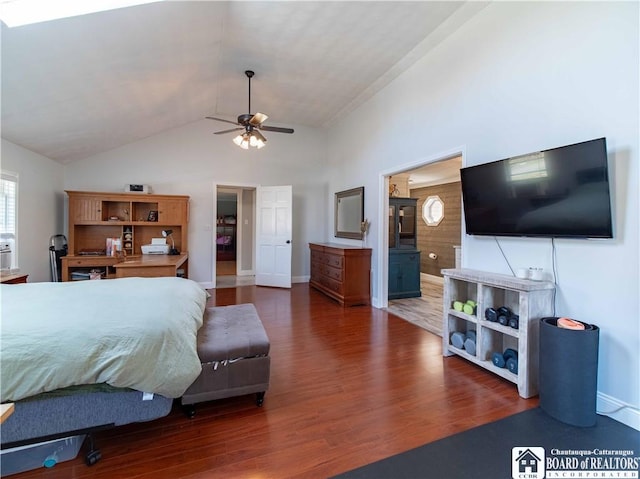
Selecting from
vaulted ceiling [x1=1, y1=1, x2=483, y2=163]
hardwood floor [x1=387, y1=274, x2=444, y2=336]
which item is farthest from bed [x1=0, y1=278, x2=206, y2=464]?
hardwood floor [x1=387, y1=274, x2=444, y2=336]

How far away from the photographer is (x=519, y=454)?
1.66 metres

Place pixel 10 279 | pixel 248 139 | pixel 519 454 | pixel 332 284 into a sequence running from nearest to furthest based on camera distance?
1. pixel 519 454
2. pixel 10 279
3. pixel 248 139
4. pixel 332 284

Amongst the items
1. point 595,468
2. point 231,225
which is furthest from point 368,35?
point 231,225

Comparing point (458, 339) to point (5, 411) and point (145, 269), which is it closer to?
point (5, 411)

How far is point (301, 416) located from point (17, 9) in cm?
352

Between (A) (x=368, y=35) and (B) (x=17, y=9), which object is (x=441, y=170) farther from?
A: (B) (x=17, y=9)

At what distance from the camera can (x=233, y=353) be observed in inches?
78.2

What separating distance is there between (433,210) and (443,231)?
746 millimetres

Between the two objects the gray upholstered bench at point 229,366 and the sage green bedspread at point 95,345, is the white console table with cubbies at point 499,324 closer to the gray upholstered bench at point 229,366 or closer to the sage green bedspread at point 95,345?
the gray upholstered bench at point 229,366

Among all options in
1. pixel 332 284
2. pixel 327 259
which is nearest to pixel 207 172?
pixel 327 259

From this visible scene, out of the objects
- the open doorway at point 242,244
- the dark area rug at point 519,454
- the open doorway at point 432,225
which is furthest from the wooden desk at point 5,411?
the open doorway at point 242,244

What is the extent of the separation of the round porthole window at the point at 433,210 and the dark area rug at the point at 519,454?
241 inches

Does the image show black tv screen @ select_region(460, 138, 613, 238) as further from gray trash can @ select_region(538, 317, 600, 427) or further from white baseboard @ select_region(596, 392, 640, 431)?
white baseboard @ select_region(596, 392, 640, 431)

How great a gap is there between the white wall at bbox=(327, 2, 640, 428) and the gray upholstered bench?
7.59 feet
